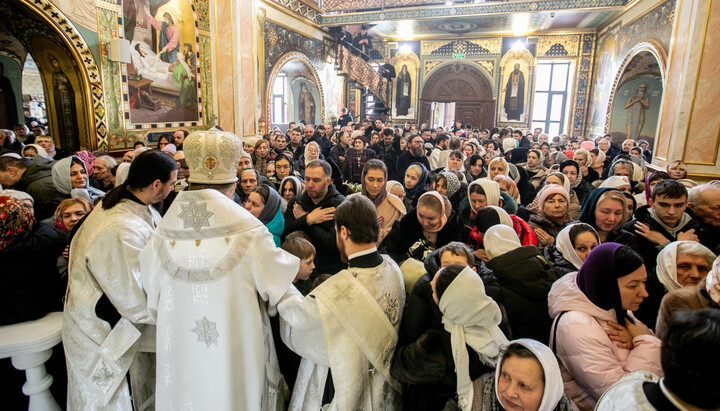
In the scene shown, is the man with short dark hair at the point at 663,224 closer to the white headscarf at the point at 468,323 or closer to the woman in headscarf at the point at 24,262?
the white headscarf at the point at 468,323

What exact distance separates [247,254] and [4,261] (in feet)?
4.66

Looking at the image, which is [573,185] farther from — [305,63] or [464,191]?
[305,63]

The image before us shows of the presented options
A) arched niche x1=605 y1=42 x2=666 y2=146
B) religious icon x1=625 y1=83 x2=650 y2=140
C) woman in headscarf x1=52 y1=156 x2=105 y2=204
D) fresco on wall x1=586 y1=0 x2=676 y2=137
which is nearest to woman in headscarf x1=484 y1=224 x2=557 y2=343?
woman in headscarf x1=52 y1=156 x2=105 y2=204

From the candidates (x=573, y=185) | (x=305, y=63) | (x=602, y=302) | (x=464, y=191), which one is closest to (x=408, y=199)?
(x=464, y=191)

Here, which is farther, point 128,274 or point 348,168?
point 348,168

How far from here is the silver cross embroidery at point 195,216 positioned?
167 centimetres

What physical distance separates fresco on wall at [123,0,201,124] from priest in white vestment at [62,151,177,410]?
6.17m

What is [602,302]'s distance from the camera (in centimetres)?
173

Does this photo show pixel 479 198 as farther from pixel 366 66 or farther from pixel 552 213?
pixel 366 66

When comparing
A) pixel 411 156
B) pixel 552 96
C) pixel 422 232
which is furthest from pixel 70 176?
pixel 552 96

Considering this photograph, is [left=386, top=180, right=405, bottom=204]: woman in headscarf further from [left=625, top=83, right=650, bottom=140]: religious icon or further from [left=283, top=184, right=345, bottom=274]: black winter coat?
[left=625, top=83, right=650, bottom=140]: religious icon

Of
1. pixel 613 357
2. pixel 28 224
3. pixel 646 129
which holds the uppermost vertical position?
pixel 646 129

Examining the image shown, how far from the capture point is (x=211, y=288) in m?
1.70

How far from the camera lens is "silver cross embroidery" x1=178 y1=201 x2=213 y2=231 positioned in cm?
167
